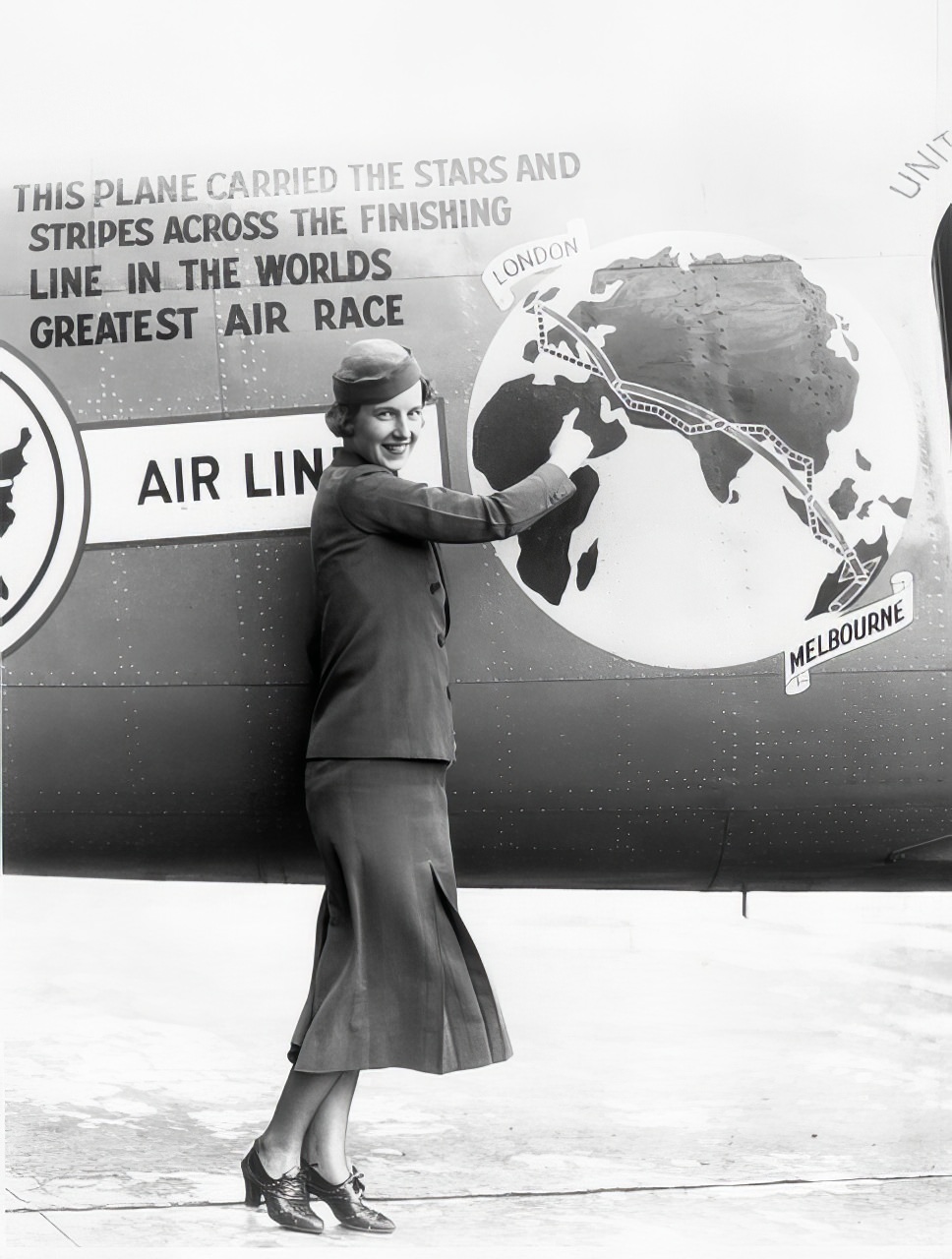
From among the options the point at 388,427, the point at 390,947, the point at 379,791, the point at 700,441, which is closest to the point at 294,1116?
the point at 390,947

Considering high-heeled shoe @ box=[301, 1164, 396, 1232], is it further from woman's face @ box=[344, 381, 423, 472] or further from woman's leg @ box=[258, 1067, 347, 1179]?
woman's face @ box=[344, 381, 423, 472]

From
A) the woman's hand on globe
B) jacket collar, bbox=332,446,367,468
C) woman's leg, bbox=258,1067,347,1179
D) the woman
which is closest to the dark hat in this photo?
the woman

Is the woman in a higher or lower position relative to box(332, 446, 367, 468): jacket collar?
lower

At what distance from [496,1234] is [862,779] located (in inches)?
52.3

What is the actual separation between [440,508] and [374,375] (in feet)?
1.06

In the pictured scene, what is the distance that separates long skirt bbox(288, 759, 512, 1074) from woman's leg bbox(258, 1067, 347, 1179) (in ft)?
0.22

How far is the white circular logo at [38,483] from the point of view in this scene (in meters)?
3.04

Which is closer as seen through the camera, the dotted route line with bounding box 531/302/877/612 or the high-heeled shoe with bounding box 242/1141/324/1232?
the high-heeled shoe with bounding box 242/1141/324/1232

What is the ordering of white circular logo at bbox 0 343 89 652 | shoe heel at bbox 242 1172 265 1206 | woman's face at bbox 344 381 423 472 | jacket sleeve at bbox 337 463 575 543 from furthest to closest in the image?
white circular logo at bbox 0 343 89 652 → shoe heel at bbox 242 1172 265 1206 → woman's face at bbox 344 381 423 472 → jacket sleeve at bbox 337 463 575 543

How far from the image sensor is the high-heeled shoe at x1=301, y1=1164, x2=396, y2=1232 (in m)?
2.85

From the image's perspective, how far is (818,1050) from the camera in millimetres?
4824

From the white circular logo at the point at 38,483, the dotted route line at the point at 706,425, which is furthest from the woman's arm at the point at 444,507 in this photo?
the white circular logo at the point at 38,483

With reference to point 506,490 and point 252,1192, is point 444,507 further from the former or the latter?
point 252,1192

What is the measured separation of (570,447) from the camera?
292 cm
